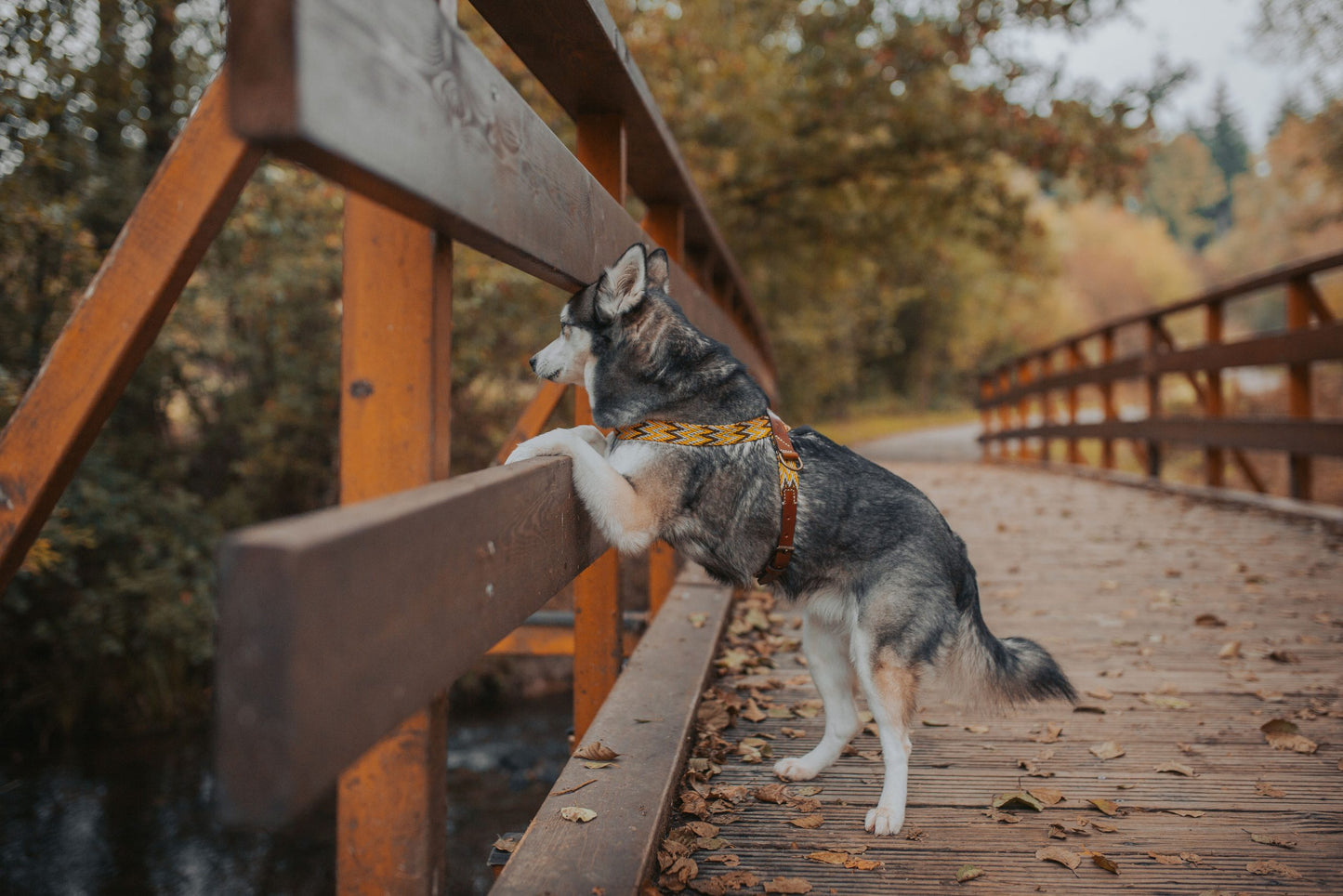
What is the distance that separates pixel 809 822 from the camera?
2.15 metres

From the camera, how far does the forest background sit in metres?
6.34

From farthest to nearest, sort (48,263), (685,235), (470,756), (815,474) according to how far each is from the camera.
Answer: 1. (470,756)
2. (48,263)
3. (685,235)
4. (815,474)

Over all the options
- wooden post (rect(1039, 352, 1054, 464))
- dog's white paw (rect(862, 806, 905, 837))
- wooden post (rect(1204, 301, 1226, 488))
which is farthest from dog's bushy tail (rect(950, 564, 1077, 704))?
wooden post (rect(1039, 352, 1054, 464))

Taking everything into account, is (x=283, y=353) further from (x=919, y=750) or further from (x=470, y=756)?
(x=919, y=750)

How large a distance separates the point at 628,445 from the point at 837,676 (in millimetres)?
949

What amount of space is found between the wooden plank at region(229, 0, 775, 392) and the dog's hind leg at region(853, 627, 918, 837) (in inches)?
52.7

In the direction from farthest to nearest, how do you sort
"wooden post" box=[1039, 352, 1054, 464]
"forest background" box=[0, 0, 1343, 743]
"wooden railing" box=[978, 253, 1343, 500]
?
"wooden post" box=[1039, 352, 1054, 464] → "forest background" box=[0, 0, 1343, 743] → "wooden railing" box=[978, 253, 1343, 500]

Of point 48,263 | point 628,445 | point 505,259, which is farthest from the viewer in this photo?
point 48,263

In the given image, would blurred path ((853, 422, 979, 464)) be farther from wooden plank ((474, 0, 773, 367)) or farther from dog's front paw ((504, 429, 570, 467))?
dog's front paw ((504, 429, 570, 467))

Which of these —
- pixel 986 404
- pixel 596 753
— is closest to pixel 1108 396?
pixel 986 404

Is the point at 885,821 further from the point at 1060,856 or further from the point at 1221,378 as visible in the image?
the point at 1221,378

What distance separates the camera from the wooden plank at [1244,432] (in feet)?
17.7

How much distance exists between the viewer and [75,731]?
7289 millimetres

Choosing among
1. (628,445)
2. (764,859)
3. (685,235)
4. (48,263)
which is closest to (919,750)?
(764,859)
